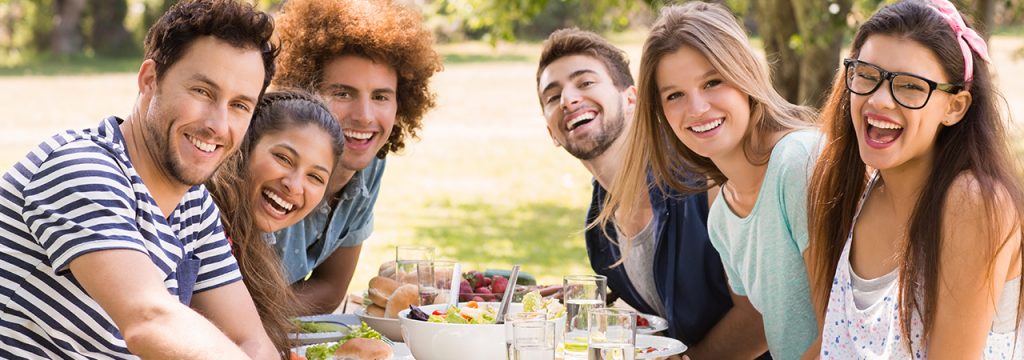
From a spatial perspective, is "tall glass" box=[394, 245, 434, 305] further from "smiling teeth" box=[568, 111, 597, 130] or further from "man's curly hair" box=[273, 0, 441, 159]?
"smiling teeth" box=[568, 111, 597, 130]

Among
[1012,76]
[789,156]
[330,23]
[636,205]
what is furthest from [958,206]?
[1012,76]

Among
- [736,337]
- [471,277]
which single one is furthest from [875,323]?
[471,277]

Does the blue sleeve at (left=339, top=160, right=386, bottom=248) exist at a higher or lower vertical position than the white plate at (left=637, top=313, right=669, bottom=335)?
higher

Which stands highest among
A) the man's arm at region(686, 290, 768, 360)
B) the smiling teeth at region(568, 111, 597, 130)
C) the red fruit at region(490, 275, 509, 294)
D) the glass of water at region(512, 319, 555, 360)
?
the smiling teeth at region(568, 111, 597, 130)

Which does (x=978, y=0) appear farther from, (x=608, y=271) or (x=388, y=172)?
(x=388, y=172)

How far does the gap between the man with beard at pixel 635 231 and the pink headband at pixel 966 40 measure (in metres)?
1.26

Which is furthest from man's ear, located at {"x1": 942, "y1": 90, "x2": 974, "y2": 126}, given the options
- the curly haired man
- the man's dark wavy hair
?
the curly haired man

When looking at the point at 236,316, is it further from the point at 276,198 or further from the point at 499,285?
the point at 499,285

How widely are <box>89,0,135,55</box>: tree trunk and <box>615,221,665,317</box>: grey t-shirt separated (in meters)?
32.3

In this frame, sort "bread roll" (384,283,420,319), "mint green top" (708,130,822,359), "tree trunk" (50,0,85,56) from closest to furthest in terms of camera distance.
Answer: "mint green top" (708,130,822,359)
"bread roll" (384,283,420,319)
"tree trunk" (50,0,85,56)

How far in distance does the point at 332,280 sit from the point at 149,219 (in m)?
2.04

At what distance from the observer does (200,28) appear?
9.01 feet

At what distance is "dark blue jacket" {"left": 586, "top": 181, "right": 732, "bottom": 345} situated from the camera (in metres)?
3.82

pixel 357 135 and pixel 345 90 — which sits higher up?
pixel 345 90
